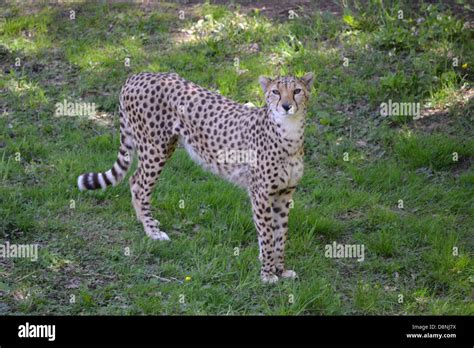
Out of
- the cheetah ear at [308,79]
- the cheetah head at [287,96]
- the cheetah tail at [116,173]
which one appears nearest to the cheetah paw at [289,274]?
the cheetah head at [287,96]

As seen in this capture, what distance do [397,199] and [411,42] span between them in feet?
7.79

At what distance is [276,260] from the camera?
5.55m

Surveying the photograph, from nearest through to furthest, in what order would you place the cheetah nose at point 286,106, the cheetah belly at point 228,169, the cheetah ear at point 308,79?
the cheetah nose at point 286,106
the cheetah ear at point 308,79
the cheetah belly at point 228,169

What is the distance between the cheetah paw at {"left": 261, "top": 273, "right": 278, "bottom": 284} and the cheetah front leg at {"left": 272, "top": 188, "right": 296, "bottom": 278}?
0.11 m

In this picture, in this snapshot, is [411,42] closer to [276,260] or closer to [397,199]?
[397,199]

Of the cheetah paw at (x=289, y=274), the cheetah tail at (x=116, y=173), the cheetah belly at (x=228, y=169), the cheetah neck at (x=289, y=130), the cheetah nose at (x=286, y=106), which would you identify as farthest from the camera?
the cheetah tail at (x=116, y=173)

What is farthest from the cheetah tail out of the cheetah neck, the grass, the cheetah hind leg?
the cheetah neck

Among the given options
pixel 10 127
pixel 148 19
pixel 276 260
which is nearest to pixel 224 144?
pixel 276 260

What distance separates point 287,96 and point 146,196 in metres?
1.44

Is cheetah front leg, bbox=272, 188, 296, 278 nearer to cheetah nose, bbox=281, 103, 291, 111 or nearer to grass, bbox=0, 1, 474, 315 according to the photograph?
grass, bbox=0, 1, 474, 315

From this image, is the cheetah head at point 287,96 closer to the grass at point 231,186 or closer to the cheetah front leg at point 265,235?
the cheetah front leg at point 265,235

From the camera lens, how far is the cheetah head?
16.8 feet

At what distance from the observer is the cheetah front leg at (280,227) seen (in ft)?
18.1

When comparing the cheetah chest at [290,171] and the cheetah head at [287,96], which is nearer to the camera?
the cheetah head at [287,96]
